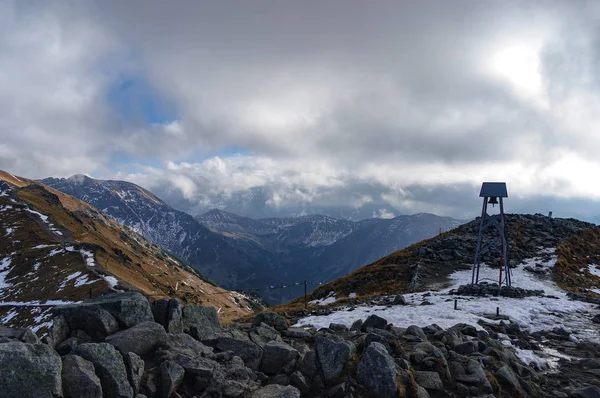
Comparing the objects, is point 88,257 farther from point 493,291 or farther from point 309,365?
point 309,365

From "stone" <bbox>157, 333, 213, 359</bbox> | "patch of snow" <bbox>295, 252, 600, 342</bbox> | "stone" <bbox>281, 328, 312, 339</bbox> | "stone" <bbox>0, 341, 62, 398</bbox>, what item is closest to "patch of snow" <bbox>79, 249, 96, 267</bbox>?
"patch of snow" <bbox>295, 252, 600, 342</bbox>

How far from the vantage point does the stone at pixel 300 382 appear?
1148cm

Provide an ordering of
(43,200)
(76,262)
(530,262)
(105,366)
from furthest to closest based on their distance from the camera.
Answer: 1. (43,200)
2. (76,262)
3. (530,262)
4. (105,366)

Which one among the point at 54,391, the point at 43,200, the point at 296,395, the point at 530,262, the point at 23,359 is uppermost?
the point at 43,200

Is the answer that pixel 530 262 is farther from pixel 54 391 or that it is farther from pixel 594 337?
pixel 54 391

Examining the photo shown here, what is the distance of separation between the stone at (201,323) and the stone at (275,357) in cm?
242

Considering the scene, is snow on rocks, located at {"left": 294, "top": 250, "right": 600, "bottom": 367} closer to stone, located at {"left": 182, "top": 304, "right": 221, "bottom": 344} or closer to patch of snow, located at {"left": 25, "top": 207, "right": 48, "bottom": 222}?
stone, located at {"left": 182, "top": 304, "right": 221, "bottom": 344}

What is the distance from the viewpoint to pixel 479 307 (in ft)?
A: 87.1

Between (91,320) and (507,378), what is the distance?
51.8 ft

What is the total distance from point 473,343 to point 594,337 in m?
11.1

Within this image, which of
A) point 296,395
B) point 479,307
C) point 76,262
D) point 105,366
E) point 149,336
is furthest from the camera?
point 76,262

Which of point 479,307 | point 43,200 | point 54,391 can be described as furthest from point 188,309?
point 43,200

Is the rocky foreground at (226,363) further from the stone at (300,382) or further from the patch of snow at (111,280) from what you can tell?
the patch of snow at (111,280)

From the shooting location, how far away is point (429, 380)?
12445 millimetres
